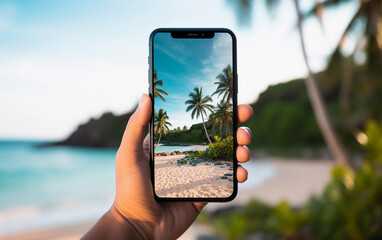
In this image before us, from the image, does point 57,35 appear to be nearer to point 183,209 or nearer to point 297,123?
point 297,123

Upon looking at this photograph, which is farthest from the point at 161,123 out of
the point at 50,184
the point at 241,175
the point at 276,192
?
the point at 50,184

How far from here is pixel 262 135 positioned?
27.8m

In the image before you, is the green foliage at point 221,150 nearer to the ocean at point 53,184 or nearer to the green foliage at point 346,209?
the green foliage at point 346,209

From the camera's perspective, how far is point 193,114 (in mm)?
1009

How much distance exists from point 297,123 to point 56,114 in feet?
62.2

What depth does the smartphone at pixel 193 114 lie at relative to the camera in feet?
3.34

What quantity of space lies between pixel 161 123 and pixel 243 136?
272 millimetres

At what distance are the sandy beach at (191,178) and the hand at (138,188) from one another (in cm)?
4

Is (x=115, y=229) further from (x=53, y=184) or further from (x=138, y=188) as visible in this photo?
(x=53, y=184)

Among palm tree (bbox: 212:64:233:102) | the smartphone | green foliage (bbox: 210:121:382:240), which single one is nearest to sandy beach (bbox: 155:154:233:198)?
the smartphone

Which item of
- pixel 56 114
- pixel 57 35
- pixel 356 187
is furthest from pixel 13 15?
pixel 356 187

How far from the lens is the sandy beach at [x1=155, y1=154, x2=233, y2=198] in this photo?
105cm

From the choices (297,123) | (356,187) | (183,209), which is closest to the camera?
(183,209)

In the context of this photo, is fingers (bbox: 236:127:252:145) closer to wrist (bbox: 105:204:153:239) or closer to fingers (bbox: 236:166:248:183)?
fingers (bbox: 236:166:248:183)
